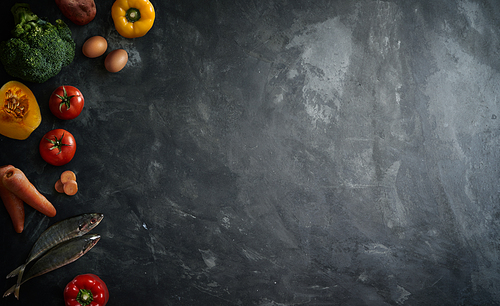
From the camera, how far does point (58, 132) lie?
231 cm

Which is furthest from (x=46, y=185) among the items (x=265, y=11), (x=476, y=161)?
(x=476, y=161)

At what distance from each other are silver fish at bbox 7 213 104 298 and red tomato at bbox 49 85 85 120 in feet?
2.50

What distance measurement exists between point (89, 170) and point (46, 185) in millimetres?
331

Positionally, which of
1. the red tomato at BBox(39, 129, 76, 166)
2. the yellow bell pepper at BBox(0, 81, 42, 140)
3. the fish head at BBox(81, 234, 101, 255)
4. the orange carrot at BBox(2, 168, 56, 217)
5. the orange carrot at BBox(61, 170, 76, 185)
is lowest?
the fish head at BBox(81, 234, 101, 255)

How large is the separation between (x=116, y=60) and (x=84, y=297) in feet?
5.71

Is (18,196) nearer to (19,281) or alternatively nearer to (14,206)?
(14,206)

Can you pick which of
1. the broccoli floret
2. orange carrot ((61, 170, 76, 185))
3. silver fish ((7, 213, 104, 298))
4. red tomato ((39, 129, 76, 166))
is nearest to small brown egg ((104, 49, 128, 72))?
the broccoli floret

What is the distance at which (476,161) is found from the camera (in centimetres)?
256

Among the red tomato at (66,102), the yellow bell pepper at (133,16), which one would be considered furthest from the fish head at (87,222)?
the yellow bell pepper at (133,16)

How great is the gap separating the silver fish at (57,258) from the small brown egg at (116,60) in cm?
129

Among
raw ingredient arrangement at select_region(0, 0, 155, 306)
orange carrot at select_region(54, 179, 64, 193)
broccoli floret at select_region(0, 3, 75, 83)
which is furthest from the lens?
orange carrot at select_region(54, 179, 64, 193)

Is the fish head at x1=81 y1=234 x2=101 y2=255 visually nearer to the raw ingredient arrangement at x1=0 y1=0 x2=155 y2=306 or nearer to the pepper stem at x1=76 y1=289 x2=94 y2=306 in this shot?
the raw ingredient arrangement at x1=0 y1=0 x2=155 y2=306

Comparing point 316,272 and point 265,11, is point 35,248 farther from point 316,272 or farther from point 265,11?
point 265,11

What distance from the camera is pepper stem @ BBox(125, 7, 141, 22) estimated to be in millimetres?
2309
